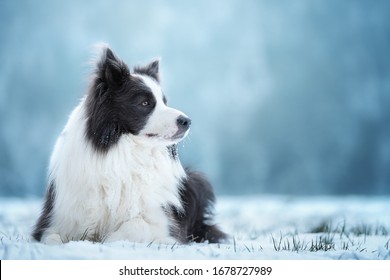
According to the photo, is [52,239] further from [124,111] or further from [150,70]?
[150,70]

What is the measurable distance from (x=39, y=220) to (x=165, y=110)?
1.68 meters

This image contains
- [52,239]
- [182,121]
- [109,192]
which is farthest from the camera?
[182,121]

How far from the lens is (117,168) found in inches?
194

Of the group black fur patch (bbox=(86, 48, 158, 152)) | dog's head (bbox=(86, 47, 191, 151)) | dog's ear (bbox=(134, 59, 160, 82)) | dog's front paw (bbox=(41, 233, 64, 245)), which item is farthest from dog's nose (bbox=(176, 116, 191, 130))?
dog's front paw (bbox=(41, 233, 64, 245))

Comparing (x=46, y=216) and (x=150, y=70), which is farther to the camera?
(x=150, y=70)

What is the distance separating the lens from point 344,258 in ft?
12.6

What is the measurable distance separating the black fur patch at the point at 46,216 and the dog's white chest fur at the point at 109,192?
0.33 ft

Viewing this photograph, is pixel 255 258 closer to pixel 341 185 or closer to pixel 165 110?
pixel 165 110

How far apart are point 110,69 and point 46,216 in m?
1.56

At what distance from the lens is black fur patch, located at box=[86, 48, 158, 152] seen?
4.98m

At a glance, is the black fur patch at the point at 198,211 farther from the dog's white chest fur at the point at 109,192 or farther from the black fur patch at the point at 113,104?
the black fur patch at the point at 113,104

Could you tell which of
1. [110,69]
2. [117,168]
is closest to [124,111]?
[110,69]

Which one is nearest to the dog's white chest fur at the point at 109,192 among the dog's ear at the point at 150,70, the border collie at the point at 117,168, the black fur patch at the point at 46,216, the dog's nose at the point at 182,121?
the border collie at the point at 117,168
